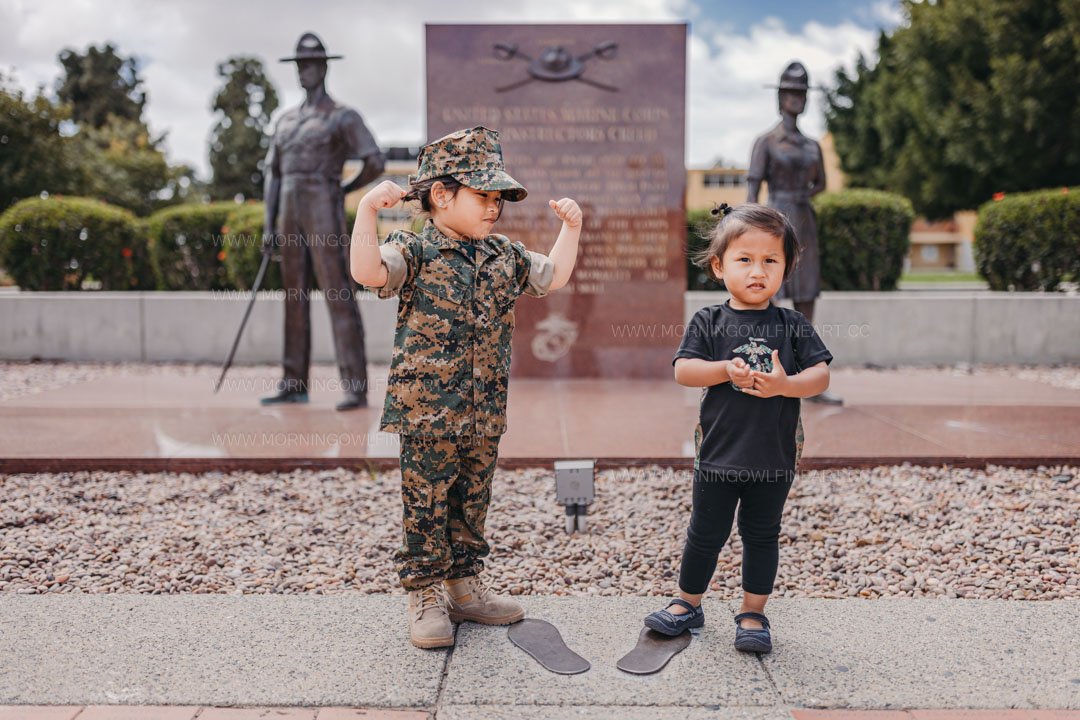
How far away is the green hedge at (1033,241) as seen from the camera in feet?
30.6

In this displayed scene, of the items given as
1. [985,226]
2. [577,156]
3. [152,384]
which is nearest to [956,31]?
[985,226]

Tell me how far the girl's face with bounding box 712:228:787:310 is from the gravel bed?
1176mm

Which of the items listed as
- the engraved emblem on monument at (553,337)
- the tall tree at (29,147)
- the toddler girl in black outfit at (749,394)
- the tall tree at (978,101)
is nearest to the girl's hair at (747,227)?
the toddler girl in black outfit at (749,394)

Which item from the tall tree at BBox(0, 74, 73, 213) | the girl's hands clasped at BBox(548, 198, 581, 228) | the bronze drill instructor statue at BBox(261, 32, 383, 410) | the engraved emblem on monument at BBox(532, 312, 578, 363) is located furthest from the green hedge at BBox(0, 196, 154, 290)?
the tall tree at BBox(0, 74, 73, 213)

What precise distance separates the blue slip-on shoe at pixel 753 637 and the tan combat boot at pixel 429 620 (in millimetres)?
863

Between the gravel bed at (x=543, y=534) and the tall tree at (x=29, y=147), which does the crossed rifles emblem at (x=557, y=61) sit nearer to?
the gravel bed at (x=543, y=534)

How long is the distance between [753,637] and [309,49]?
4.77m

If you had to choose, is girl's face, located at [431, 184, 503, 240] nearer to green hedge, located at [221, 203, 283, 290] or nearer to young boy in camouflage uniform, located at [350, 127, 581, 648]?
young boy in camouflage uniform, located at [350, 127, 581, 648]

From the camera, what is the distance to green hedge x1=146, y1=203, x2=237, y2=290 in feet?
35.0

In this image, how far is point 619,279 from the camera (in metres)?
7.41

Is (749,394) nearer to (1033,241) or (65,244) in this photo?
(1033,241)

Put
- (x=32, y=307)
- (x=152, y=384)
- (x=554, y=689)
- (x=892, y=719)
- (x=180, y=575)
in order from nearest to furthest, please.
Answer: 1. (x=892, y=719)
2. (x=554, y=689)
3. (x=180, y=575)
4. (x=152, y=384)
5. (x=32, y=307)

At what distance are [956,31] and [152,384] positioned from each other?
2012 cm

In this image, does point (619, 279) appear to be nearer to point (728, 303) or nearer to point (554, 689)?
point (728, 303)
